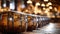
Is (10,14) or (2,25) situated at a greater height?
(10,14)

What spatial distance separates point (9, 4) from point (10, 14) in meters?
13.4

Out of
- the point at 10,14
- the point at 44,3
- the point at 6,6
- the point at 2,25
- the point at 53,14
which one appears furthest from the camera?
the point at 53,14

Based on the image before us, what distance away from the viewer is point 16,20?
9.46 meters

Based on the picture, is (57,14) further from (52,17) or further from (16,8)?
(16,8)

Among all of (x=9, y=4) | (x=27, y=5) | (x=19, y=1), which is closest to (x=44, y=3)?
(x=27, y=5)

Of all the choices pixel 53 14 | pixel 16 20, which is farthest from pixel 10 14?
pixel 53 14

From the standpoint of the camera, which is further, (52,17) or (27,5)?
(52,17)

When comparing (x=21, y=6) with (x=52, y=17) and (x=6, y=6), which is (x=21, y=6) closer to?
(x=6, y=6)

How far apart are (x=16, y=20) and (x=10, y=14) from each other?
3149 mm

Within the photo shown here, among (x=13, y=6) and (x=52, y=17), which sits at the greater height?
(x=13, y=6)

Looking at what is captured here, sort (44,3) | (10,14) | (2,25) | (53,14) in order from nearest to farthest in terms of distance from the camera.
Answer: (10,14) → (2,25) → (44,3) → (53,14)

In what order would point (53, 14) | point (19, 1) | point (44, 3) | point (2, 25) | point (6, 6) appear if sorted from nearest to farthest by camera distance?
point (2, 25)
point (6, 6)
point (19, 1)
point (44, 3)
point (53, 14)

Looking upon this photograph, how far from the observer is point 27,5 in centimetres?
2197

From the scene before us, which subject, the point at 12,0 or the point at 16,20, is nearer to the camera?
the point at 16,20
